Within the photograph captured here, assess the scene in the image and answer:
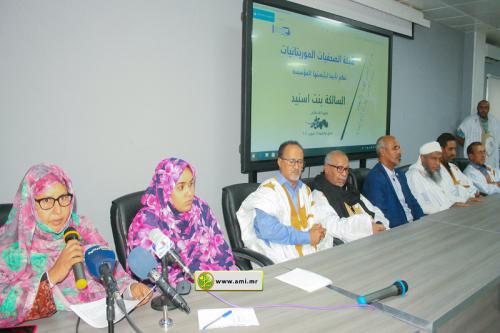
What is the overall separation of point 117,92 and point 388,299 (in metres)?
1.86

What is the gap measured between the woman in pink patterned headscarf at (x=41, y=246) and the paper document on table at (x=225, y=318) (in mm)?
262

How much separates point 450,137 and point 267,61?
235 centimetres

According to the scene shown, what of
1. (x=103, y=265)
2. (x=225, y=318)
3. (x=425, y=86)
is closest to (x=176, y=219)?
(x=225, y=318)

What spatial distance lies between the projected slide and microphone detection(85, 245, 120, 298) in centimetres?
181

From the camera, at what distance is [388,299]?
139 centimetres

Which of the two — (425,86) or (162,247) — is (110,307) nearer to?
(162,247)

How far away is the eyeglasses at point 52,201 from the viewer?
1.38 m

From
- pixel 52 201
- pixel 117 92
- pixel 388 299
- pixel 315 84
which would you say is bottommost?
pixel 388 299

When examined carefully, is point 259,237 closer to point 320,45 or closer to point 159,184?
point 159,184

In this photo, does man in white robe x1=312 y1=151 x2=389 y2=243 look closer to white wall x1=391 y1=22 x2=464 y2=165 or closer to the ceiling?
white wall x1=391 y1=22 x2=464 y2=165

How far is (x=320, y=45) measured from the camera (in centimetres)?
328

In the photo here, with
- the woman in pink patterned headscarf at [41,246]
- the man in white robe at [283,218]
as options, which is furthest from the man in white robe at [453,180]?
the woman in pink patterned headscarf at [41,246]

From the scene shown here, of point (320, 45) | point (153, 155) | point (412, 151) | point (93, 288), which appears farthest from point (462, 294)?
point (412, 151)

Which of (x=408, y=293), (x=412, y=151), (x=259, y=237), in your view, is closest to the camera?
(x=408, y=293)
